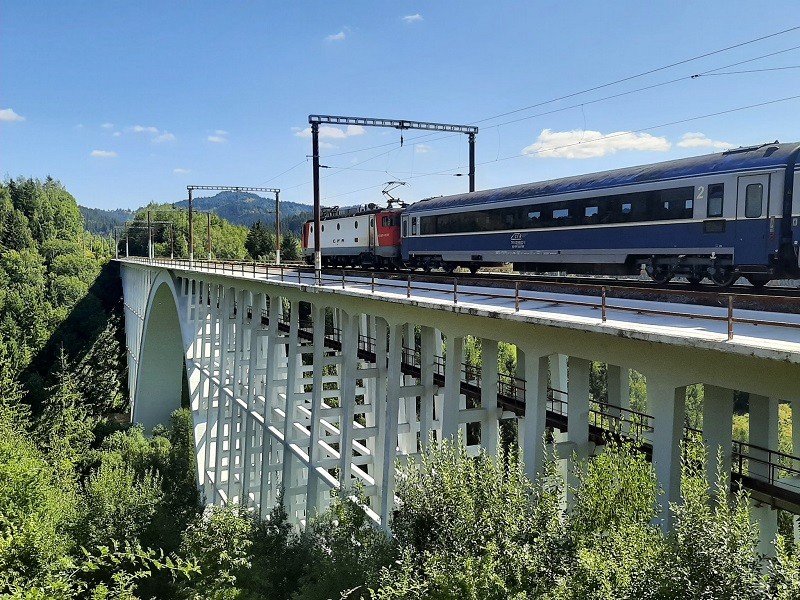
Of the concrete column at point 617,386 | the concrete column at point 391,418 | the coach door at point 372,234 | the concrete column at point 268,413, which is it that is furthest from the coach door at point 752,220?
the coach door at point 372,234

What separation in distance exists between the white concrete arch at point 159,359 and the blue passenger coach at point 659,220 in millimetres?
27843

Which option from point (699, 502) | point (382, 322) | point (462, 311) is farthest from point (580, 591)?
point (382, 322)

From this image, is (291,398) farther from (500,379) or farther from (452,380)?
(452,380)

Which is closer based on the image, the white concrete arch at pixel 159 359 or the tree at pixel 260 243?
the white concrete arch at pixel 159 359

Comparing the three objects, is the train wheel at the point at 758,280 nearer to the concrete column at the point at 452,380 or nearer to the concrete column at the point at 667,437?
the concrete column at the point at 667,437

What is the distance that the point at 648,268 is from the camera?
14.4 m

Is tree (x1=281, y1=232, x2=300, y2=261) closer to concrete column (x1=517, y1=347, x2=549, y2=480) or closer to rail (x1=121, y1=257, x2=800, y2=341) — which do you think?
rail (x1=121, y1=257, x2=800, y2=341)

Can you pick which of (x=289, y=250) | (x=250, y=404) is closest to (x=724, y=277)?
(x=250, y=404)

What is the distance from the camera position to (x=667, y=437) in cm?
762

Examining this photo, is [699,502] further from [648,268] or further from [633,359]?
[648,268]

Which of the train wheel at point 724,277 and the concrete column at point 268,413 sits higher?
the train wheel at point 724,277

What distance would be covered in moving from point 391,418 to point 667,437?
23.8ft

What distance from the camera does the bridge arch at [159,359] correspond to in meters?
45.9

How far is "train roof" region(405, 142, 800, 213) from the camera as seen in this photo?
11.5m
